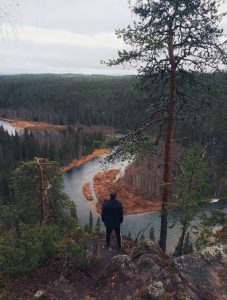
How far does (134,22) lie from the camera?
12633 mm

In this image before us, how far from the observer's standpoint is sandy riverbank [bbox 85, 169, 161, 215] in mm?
47969

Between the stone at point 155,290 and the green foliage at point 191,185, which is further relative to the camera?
the green foliage at point 191,185

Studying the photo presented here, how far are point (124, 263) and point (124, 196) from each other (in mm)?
42177

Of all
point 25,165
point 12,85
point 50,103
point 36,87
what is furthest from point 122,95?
point 25,165

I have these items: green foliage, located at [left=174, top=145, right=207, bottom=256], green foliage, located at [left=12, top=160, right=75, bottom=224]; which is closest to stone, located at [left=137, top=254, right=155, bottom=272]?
green foliage, located at [left=174, top=145, right=207, bottom=256]

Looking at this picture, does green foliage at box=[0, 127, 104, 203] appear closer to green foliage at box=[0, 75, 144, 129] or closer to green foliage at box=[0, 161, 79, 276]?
green foliage at box=[0, 75, 144, 129]

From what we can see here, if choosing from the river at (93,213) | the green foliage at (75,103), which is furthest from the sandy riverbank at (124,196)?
the green foliage at (75,103)

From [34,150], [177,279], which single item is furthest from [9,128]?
[177,279]

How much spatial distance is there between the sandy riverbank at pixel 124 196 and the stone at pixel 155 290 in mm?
37419

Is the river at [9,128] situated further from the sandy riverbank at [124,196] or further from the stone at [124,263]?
the stone at [124,263]

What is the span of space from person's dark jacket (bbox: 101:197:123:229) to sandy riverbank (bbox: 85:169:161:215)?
3481 cm

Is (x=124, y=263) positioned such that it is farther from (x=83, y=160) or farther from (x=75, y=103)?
(x=75, y=103)

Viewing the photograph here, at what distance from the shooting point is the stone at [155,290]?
862 cm

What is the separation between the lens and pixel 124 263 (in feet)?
34.1
